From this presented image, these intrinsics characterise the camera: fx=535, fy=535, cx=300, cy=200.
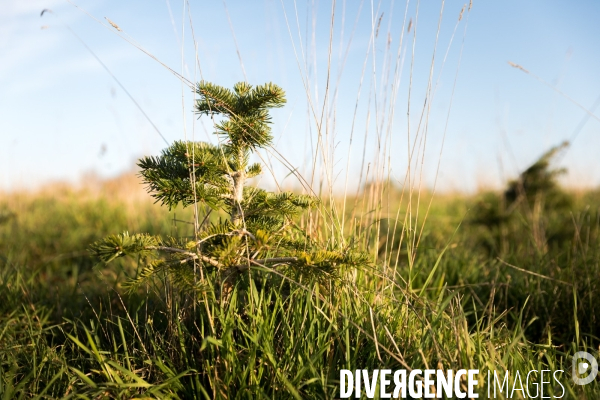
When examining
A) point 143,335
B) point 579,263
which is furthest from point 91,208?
point 579,263

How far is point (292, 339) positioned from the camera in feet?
5.75

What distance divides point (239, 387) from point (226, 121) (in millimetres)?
890

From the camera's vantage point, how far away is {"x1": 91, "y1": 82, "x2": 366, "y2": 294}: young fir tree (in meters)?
1.69

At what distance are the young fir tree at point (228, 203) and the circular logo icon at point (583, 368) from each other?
90 centimetres

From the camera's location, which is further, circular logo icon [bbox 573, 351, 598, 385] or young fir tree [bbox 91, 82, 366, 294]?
circular logo icon [bbox 573, 351, 598, 385]

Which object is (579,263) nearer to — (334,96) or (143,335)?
(334,96)

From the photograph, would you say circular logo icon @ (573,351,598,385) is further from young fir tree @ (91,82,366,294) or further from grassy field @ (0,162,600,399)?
young fir tree @ (91,82,366,294)

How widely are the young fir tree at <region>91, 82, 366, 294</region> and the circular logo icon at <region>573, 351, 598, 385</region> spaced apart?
2.95 feet

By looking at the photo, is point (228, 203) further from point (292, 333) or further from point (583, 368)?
point (583, 368)

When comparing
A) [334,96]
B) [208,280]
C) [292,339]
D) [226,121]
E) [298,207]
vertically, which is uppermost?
[334,96]

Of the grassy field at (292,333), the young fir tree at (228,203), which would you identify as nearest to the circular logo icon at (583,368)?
the grassy field at (292,333)

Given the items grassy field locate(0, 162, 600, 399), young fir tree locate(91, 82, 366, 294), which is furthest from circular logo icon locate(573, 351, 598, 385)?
young fir tree locate(91, 82, 366, 294)

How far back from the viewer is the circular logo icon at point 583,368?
1841 mm

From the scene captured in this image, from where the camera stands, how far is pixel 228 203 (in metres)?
1.98
